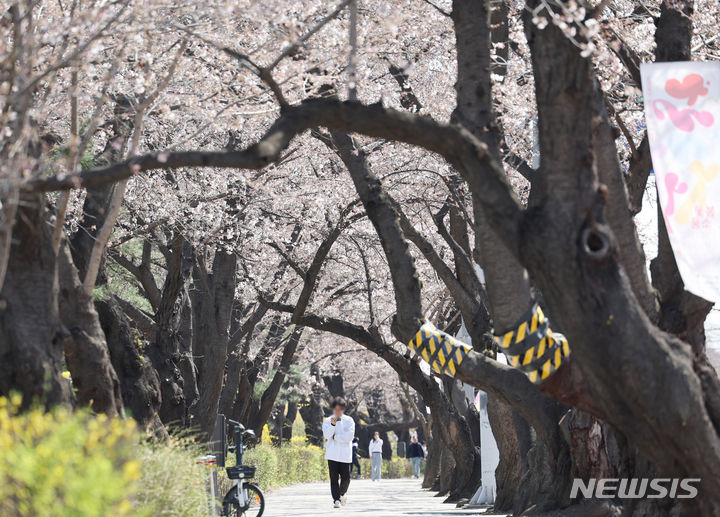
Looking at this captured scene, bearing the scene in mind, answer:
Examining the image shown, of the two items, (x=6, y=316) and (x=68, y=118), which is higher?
(x=68, y=118)

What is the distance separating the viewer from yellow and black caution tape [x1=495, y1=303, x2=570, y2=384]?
323 inches

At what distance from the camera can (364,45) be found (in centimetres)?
1259

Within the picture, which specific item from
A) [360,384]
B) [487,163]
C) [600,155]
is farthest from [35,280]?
[360,384]

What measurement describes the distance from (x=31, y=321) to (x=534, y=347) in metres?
4.07

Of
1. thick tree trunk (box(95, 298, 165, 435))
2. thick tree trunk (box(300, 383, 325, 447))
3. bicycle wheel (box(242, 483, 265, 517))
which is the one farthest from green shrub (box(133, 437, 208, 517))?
thick tree trunk (box(300, 383, 325, 447))

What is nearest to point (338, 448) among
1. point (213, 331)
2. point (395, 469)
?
point (213, 331)

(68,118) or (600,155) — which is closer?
(600,155)

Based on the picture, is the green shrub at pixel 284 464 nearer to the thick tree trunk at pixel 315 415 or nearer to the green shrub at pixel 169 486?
the thick tree trunk at pixel 315 415

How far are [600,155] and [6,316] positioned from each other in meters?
4.69

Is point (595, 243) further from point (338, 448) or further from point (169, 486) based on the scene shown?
point (338, 448)

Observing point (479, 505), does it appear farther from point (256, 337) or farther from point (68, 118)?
point (256, 337)

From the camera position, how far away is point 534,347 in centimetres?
827

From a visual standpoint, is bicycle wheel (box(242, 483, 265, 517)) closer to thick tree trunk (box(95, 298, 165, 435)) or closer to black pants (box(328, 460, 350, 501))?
thick tree trunk (box(95, 298, 165, 435))

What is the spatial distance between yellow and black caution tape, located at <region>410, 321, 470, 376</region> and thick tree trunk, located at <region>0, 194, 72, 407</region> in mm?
4323
